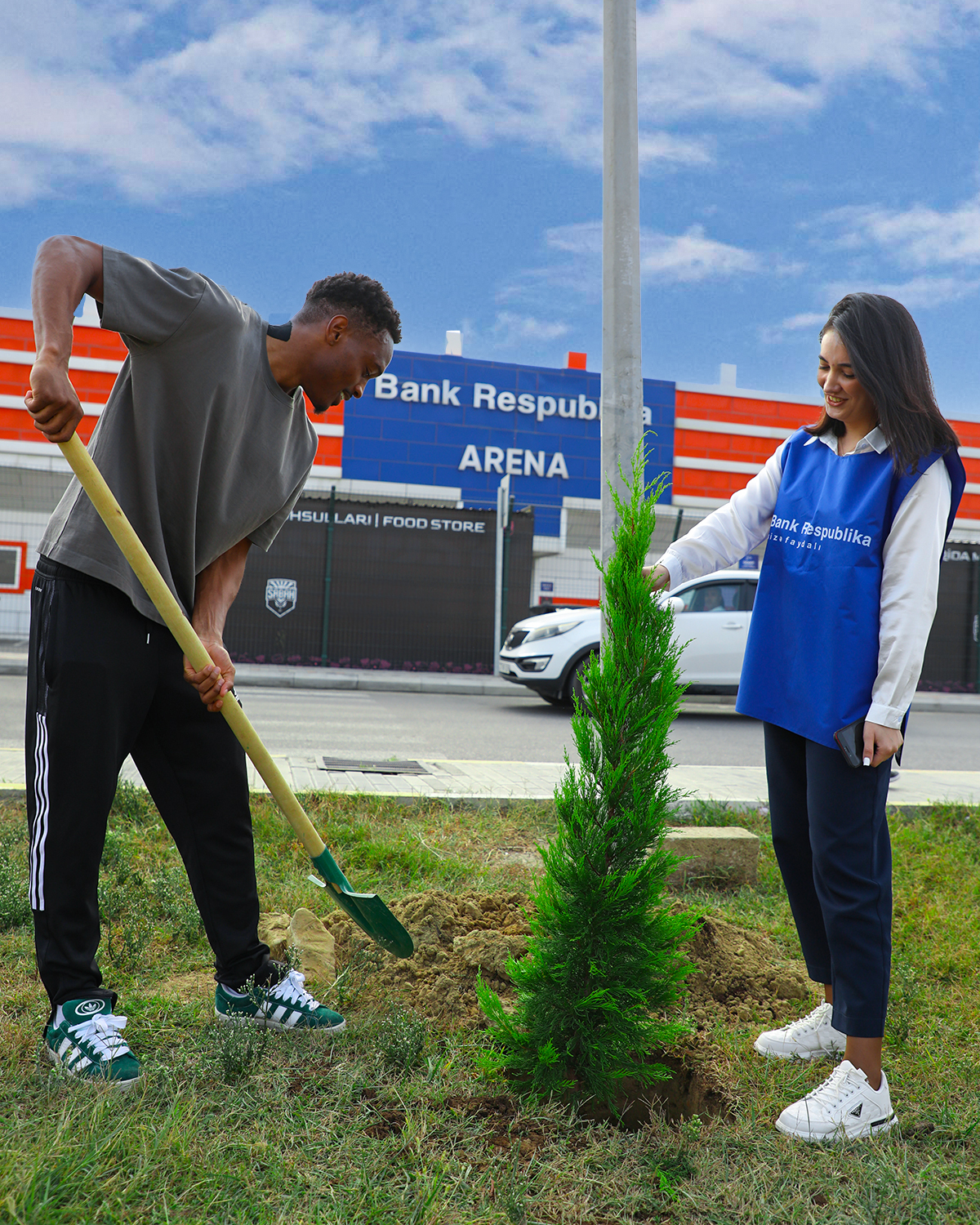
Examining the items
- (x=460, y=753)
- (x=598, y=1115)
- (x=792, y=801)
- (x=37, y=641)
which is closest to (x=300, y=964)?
(x=598, y=1115)

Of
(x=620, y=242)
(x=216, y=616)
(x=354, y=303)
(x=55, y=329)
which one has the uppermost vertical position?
(x=620, y=242)

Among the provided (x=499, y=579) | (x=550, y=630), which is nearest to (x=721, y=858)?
(x=550, y=630)

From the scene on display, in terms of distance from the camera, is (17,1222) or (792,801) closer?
(17,1222)

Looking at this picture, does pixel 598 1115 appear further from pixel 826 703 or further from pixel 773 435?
pixel 773 435

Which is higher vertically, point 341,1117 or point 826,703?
point 826,703

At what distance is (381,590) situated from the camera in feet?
52.9

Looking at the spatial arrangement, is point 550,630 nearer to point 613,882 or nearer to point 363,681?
point 363,681

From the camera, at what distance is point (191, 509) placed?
231cm

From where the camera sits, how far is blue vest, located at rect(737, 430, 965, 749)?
213 centimetres

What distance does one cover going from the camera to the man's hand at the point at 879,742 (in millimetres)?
2057

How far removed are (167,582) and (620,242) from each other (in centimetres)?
320

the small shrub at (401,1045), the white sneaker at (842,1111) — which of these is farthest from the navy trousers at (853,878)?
the small shrub at (401,1045)

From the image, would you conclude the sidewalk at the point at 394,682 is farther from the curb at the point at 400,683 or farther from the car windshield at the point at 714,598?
the car windshield at the point at 714,598

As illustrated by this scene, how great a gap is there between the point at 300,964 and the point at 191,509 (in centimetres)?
138
